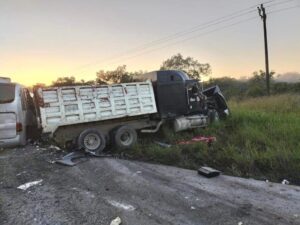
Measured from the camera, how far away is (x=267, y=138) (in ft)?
32.4

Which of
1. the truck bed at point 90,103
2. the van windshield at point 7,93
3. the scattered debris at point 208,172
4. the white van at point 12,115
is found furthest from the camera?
the van windshield at point 7,93

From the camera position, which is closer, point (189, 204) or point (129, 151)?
point (189, 204)

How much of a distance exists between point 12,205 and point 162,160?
12.9 ft

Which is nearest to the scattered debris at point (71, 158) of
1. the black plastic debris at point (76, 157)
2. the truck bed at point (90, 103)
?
the black plastic debris at point (76, 157)

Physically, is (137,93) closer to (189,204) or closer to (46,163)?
(46,163)

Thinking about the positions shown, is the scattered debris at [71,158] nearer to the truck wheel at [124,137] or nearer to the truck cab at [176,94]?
the truck wheel at [124,137]

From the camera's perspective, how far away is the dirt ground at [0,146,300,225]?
5137 millimetres

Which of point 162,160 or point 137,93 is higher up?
point 137,93

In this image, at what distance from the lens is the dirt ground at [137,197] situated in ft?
16.9

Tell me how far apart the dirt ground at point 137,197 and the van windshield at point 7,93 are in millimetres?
2393

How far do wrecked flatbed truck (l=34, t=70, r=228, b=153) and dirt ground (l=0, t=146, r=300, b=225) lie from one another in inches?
63.6

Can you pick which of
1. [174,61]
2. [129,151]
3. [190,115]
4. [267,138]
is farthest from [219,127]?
[174,61]

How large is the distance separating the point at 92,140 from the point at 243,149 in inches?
155

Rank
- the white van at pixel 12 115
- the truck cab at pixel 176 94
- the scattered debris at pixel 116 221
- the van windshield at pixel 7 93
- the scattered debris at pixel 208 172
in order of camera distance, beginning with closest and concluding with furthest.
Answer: the scattered debris at pixel 116 221
the scattered debris at pixel 208 172
the white van at pixel 12 115
the van windshield at pixel 7 93
the truck cab at pixel 176 94
